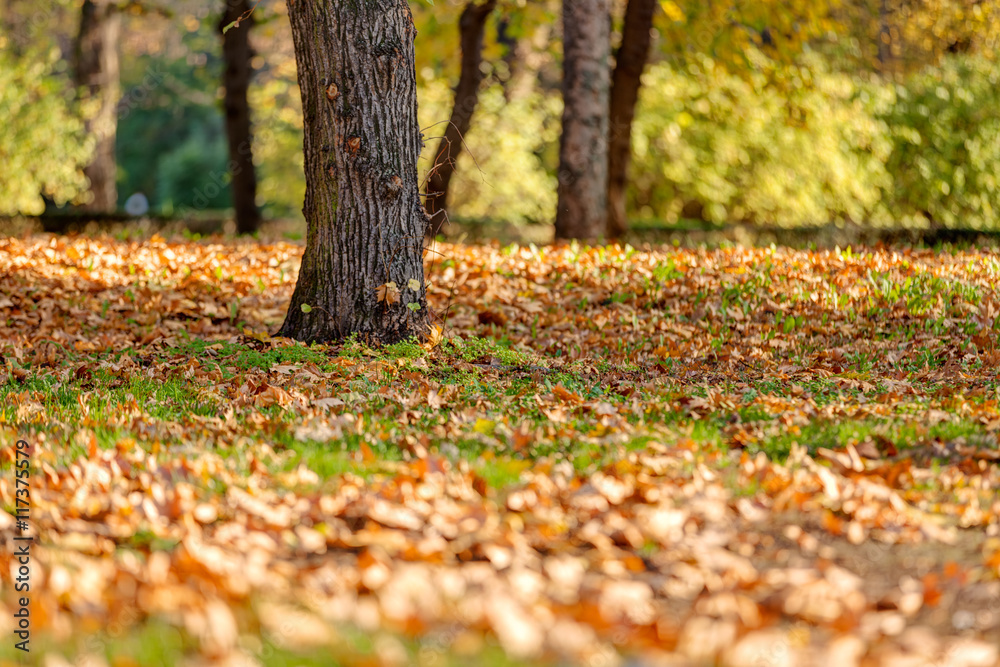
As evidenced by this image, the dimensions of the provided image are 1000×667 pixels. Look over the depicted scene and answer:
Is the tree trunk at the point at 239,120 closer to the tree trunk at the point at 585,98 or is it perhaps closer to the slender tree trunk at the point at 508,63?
the tree trunk at the point at 585,98

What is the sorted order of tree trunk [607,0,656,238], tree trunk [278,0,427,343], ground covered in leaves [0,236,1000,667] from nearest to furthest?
ground covered in leaves [0,236,1000,667]
tree trunk [278,0,427,343]
tree trunk [607,0,656,238]

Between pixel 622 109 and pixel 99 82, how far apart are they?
11141mm

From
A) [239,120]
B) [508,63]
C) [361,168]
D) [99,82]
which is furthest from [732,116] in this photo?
[361,168]

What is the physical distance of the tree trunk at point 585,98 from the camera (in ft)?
37.9

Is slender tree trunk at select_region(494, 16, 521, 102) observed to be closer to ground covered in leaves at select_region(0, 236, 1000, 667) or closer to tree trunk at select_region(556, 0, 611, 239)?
tree trunk at select_region(556, 0, 611, 239)

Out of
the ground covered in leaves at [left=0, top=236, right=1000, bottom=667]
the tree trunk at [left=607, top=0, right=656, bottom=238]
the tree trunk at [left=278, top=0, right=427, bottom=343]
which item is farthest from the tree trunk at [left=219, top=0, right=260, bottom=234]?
the tree trunk at [left=278, top=0, right=427, bottom=343]

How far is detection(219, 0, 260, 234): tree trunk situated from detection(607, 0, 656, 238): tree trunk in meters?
5.78

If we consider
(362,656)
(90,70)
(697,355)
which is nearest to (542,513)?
(362,656)

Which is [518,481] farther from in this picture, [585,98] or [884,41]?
[884,41]

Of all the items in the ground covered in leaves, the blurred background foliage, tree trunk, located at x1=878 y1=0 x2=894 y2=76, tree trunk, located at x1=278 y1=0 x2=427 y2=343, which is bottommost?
the ground covered in leaves

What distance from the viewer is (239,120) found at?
14898 mm

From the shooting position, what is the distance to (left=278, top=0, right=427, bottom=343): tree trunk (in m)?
Answer: 6.64

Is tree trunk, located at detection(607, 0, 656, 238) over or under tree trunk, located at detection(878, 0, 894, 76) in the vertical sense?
under

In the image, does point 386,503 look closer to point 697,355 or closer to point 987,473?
point 987,473
